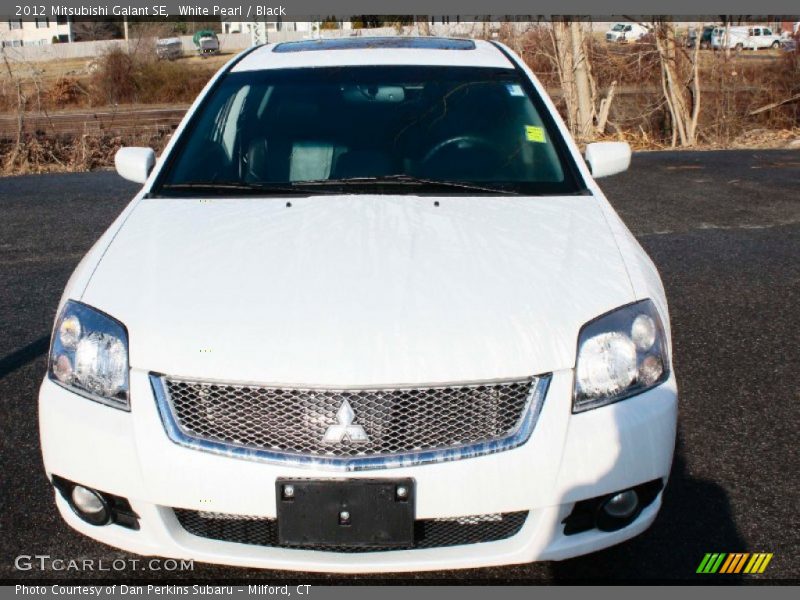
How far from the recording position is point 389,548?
244cm

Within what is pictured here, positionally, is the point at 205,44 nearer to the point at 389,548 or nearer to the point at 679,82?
the point at 679,82

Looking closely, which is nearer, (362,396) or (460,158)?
(362,396)

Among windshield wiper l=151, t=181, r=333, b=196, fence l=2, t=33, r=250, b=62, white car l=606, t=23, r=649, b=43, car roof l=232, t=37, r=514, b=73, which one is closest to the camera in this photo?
windshield wiper l=151, t=181, r=333, b=196

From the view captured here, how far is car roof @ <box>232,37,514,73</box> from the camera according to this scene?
414 cm

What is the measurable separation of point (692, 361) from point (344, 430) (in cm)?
277

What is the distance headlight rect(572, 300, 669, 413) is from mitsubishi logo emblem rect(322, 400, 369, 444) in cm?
57

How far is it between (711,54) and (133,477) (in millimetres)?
17513

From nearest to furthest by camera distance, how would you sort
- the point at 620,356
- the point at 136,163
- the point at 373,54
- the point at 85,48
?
1. the point at 620,356
2. the point at 136,163
3. the point at 373,54
4. the point at 85,48

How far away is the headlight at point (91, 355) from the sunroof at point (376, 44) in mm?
2185

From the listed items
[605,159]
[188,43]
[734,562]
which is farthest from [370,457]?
[188,43]

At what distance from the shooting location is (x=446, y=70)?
4074 millimetres

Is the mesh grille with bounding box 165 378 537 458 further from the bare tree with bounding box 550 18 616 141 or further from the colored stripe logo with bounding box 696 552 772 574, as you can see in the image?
the bare tree with bounding box 550 18 616 141

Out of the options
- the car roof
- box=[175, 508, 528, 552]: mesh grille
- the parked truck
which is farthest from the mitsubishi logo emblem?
the parked truck

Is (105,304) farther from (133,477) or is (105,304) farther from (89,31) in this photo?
(89,31)
